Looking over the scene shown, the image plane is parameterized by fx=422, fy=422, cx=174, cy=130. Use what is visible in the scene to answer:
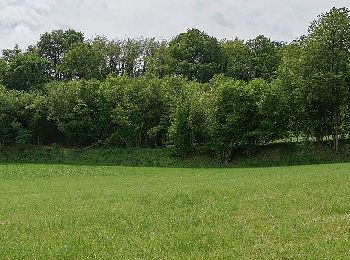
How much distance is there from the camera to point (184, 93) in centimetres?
7194

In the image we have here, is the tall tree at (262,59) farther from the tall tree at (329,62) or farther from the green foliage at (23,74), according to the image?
the green foliage at (23,74)

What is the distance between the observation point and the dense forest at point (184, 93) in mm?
57062

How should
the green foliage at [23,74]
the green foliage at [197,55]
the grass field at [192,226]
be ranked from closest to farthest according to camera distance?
the grass field at [192,226] → the green foliage at [23,74] → the green foliage at [197,55]

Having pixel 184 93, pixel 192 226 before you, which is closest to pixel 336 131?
pixel 184 93

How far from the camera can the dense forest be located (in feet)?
187

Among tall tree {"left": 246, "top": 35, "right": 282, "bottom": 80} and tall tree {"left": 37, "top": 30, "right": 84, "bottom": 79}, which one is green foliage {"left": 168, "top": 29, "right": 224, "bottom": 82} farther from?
tall tree {"left": 37, "top": 30, "right": 84, "bottom": 79}

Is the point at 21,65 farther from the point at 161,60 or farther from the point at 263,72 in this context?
the point at 263,72

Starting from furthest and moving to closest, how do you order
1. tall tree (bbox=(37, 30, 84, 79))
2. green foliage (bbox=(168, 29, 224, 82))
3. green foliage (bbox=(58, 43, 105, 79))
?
tall tree (bbox=(37, 30, 84, 79)) → green foliage (bbox=(168, 29, 224, 82)) → green foliage (bbox=(58, 43, 105, 79))

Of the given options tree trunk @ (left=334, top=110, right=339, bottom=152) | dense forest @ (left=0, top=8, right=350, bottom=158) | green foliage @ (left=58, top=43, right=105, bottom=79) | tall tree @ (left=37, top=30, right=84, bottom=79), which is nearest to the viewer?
tree trunk @ (left=334, top=110, right=339, bottom=152)

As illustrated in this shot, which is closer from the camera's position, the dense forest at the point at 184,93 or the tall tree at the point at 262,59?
the dense forest at the point at 184,93

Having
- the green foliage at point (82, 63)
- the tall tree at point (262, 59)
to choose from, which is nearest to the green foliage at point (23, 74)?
the green foliage at point (82, 63)

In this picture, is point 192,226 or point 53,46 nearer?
point 192,226

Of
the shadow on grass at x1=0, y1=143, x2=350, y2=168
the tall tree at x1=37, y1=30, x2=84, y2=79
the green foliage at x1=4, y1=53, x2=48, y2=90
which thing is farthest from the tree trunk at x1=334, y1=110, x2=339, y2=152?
the tall tree at x1=37, y1=30, x2=84, y2=79

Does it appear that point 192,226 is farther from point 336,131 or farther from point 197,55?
point 197,55
